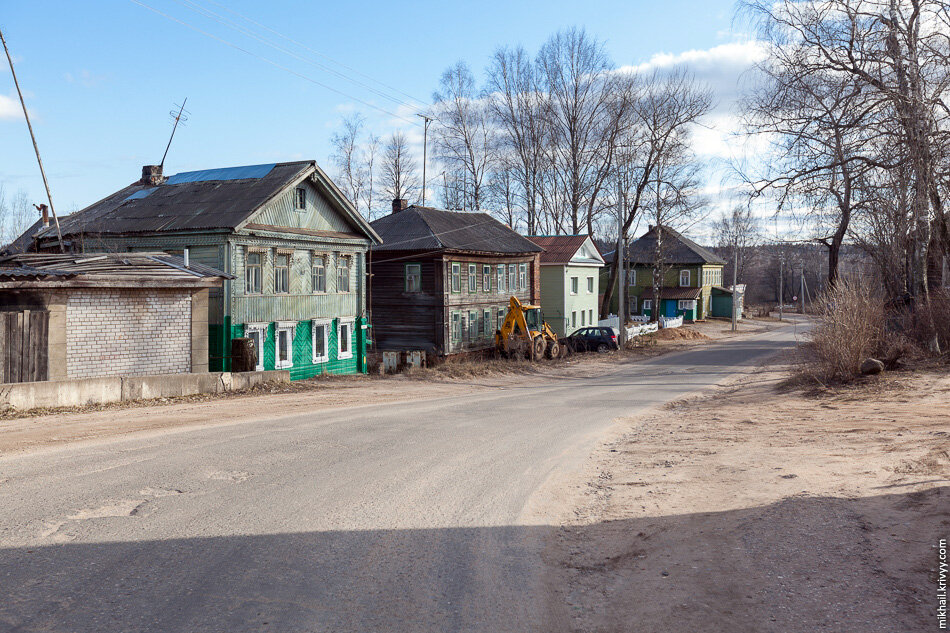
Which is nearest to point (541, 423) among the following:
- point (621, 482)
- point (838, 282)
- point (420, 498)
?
point (621, 482)

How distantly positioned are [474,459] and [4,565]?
6.14m

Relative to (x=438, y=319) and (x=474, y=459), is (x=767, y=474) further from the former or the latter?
(x=438, y=319)

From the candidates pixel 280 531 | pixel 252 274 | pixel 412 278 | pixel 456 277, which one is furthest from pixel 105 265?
pixel 456 277

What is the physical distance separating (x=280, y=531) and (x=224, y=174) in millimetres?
22382

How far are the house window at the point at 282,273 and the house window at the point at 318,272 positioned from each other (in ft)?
4.54

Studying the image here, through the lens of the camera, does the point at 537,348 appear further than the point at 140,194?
Yes

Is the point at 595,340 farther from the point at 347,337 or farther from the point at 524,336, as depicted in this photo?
the point at 347,337

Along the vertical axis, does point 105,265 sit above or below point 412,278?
below

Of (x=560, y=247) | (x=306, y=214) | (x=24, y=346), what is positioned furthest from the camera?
(x=560, y=247)

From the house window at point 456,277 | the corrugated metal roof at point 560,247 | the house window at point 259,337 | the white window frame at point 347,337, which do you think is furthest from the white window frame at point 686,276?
the house window at point 259,337

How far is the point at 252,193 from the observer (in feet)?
80.1

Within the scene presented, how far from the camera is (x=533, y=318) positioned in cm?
3553

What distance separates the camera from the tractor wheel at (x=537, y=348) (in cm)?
3406

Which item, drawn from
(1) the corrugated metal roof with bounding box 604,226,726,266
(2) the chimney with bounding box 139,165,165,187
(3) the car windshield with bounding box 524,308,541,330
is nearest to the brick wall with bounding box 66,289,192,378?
(2) the chimney with bounding box 139,165,165,187
